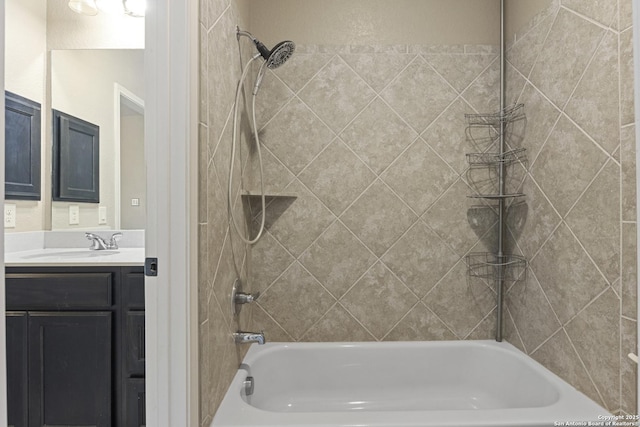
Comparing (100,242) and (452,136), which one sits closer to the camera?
(452,136)

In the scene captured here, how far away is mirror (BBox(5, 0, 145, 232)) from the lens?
2.29 meters

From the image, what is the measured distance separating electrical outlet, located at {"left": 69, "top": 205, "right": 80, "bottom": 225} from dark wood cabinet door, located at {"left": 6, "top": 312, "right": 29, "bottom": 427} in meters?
0.69

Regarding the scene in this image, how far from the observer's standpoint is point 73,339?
175 centimetres

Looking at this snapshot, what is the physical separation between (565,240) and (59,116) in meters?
2.63

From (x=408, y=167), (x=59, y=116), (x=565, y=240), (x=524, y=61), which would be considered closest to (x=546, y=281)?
(x=565, y=240)

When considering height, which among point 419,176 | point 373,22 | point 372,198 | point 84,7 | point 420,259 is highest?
point 84,7

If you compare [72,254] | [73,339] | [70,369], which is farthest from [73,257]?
[70,369]

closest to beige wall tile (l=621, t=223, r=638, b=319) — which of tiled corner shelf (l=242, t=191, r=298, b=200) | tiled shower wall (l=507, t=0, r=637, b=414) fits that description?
tiled shower wall (l=507, t=0, r=637, b=414)

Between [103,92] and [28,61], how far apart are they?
→ 0.40 metres

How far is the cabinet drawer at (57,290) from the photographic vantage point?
5.67 feet

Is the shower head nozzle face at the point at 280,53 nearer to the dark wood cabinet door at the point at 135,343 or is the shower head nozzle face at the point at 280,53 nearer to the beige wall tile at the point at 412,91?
the beige wall tile at the point at 412,91

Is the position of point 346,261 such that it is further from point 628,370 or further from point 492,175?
point 628,370

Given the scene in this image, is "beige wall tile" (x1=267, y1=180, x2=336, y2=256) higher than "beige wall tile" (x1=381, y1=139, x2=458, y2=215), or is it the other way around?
"beige wall tile" (x1=381, y1=139, x2=458, y2=215)

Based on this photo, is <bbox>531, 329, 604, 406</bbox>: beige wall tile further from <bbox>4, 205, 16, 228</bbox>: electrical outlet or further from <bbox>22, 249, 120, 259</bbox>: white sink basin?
<bbox>4, 205, 16, 228</bbox>: electrical outlet
